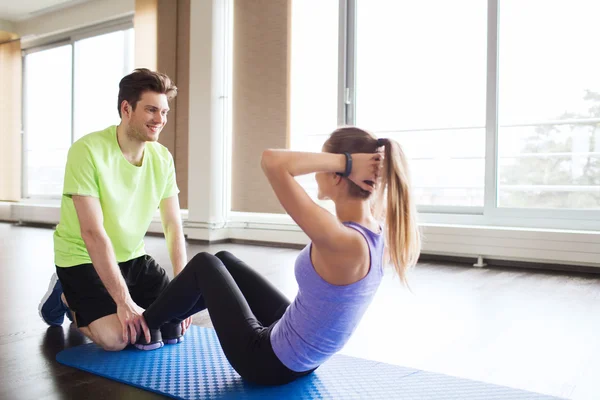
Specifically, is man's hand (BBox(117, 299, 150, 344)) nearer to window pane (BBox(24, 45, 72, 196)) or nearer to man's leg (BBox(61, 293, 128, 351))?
man's leg (BBox(61, 293, 128, 351))

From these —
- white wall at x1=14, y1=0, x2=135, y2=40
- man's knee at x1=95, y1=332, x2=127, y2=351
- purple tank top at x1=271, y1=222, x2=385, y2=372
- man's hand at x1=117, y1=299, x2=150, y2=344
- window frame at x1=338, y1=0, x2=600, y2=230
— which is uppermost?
white wall at x1=14, y1=0, x2=135, y2=40

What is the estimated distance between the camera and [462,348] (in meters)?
2.05

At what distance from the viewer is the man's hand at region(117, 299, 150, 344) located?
1778mm

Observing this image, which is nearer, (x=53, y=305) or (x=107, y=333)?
(x=107, y=333)

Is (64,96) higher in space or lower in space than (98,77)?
lower

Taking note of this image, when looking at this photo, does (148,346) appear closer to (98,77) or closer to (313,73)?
(313,73)

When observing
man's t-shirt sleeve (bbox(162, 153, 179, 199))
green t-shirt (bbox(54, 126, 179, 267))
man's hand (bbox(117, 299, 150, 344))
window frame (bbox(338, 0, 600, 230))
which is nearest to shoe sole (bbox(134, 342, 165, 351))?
man's hand (bbox(117, 299, 150, 344))

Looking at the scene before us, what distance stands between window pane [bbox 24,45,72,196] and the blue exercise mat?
20.5ft

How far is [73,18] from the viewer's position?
23.0ft

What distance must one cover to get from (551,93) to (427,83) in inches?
38.7

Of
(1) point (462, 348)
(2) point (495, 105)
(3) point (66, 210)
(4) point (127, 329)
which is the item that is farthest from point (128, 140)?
(2) point (495, 105)

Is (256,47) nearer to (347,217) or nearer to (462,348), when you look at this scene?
(462,348)

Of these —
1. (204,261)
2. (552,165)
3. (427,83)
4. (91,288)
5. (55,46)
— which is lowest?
(91,288)

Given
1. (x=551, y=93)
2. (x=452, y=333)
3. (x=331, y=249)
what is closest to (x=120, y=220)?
(x=331, y=249)
